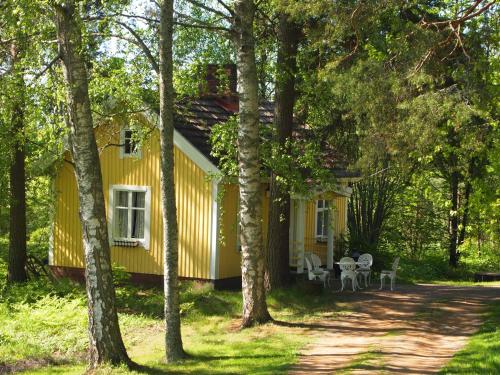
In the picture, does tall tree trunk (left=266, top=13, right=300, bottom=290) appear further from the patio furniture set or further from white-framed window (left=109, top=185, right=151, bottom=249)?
white-framed window (left=109, top=185, right=151, bottom=249)

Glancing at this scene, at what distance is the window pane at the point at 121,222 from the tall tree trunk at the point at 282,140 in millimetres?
5205

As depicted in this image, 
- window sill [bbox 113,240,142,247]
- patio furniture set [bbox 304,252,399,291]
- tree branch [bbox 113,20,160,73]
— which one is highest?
tree branch [bbox 113,20,160,73]

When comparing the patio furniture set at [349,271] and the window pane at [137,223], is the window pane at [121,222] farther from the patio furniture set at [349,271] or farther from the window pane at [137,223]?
the patio furniture set at [349,271]

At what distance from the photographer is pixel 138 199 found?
2044 centimetres

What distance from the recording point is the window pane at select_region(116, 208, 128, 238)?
20.4 m

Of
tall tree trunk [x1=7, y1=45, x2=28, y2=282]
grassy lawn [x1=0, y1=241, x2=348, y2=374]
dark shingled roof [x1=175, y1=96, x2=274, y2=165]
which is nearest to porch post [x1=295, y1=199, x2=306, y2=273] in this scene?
grassy lawn [x1=0, y1=241, x2=348, y2=374]

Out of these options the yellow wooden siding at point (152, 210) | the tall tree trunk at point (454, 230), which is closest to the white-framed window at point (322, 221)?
the yellow wooden siding at point (152, 210)

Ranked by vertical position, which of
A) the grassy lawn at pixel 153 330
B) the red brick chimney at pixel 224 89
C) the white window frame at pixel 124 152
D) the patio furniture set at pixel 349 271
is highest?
the red brick chimney at pixel 224 89

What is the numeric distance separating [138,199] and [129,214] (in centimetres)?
51

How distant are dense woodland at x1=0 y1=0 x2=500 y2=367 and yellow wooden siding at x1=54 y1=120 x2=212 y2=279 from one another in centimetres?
91

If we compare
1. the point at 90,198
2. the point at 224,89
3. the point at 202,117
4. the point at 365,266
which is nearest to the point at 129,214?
the point at 202,117

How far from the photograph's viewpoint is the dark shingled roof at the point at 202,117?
739 inches

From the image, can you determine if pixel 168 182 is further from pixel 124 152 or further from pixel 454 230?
pixel 454 230

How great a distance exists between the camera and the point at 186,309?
54.0ft
